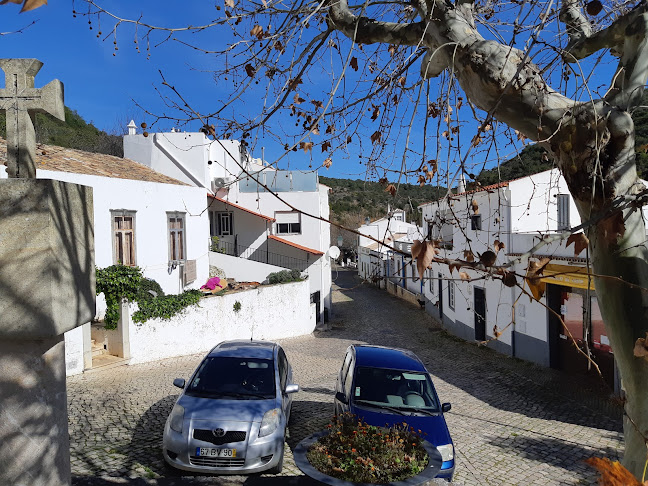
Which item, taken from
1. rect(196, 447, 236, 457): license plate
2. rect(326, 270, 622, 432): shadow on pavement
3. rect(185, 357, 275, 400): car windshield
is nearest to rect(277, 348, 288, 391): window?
rect(185, 357, 275, 400): car windshield

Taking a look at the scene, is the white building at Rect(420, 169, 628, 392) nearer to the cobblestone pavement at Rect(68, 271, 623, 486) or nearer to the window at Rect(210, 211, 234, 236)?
the cobblestone pavement at Rect(68, 271, 623, 486)

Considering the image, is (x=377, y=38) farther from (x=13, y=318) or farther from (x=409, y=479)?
(x=409, y=479)

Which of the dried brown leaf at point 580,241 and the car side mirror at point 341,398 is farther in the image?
the car side mirror at point 341,398

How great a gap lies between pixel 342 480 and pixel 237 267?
1929cm

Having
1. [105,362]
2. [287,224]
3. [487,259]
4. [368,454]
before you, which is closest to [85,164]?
[105,362]

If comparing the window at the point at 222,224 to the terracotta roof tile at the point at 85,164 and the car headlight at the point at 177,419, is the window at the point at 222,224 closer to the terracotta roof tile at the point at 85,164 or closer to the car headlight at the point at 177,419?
the terracotta roof tile at the point at 85,164

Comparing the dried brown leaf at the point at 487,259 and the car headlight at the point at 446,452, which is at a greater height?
the dried brown leaf at the point at 487,259

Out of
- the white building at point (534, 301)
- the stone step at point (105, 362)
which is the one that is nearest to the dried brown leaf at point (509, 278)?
the white building at point (534, 301)

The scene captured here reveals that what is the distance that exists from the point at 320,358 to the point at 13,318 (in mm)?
14633

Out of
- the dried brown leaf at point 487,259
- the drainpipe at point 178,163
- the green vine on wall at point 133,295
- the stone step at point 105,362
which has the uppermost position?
the drainpipe at point 178,163

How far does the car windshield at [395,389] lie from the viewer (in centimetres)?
762

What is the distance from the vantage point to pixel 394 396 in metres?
7.78

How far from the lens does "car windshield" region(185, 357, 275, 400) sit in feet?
25.1

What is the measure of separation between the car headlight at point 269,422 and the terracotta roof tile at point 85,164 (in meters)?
8.98
